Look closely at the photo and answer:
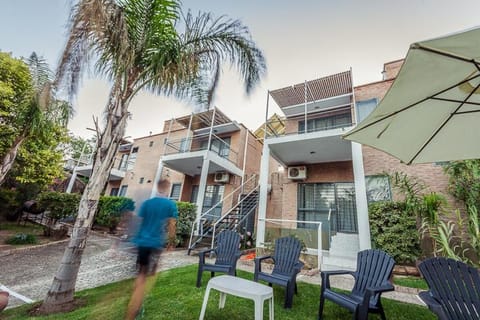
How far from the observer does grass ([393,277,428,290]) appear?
4523 mm

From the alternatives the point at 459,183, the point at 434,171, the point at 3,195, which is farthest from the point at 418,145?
the point at 3,195

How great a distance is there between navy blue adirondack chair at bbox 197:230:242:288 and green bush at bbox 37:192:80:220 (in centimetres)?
1213

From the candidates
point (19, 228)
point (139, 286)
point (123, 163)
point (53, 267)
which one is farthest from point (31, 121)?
point (123, 163)

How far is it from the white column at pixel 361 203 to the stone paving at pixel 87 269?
131 cm

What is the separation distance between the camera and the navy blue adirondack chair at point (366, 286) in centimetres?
247

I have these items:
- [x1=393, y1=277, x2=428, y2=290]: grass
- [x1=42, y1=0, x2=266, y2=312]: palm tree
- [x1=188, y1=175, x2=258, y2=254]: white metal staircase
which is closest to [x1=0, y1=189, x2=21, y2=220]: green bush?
[x1=188, y1=175, x2=258, y2=254]: white metal staircase

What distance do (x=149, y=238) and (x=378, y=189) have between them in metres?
8.37

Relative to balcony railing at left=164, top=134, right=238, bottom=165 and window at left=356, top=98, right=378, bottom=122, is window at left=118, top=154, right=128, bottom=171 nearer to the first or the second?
balcony railing at left=164, top=134, right=238, bottom=165

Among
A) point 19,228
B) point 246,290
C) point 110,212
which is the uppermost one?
point 110,212

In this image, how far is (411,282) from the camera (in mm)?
4824

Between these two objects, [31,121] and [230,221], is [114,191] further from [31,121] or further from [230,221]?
[230,221]

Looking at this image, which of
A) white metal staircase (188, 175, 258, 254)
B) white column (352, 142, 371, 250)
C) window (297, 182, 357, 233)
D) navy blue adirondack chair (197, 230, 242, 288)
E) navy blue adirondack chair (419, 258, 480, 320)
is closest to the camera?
navy blue adirondack chair (419, 258, 480, 320)

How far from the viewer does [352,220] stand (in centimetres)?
807

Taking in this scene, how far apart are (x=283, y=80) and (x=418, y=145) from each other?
718 cm
